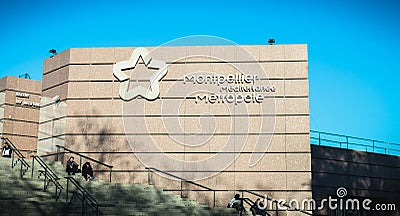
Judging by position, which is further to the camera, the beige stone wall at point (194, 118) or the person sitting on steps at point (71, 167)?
the beige stone wall at point (194, 118)

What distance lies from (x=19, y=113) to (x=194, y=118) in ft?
30.0

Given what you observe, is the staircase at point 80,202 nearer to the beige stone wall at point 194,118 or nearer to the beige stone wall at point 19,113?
the beige stone wall at point 194,118

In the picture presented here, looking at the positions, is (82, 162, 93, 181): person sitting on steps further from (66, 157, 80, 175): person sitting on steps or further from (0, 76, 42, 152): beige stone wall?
(0, 76, 42, 152): beige stone wall

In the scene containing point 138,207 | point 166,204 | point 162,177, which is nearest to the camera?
point 138,207

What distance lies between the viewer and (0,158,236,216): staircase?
17.0 m

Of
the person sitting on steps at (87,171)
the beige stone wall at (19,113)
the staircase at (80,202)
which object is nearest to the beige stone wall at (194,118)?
the person sitting on steps at (87,171)

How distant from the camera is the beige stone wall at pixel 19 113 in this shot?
27.5 m

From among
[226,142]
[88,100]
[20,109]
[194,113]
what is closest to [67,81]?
[88,100]

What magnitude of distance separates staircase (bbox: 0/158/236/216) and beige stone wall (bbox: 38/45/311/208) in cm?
233

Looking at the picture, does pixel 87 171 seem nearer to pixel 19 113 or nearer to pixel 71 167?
pixel 71 167

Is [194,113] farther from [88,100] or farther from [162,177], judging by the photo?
[88,100]

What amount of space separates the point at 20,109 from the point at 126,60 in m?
6.32

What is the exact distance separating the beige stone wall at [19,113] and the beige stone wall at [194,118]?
6.09 ft

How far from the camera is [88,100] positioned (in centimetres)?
2575
